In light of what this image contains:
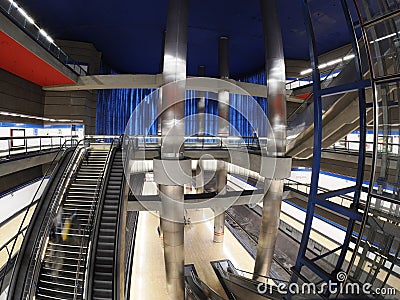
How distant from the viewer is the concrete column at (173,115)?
930cm

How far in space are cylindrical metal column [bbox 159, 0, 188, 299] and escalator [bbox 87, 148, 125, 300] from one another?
2.10 metres

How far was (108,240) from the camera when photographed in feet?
22.4

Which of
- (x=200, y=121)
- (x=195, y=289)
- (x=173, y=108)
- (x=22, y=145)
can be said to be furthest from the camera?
(x=200, y=121)

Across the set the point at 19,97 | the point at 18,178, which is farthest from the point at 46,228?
the point at 19,97

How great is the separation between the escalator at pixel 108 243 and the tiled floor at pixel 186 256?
4.25 m

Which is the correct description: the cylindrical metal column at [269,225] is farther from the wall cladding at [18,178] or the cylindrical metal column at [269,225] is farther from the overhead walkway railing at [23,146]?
the wall cladding at [18,178]

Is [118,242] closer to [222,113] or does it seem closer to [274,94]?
[274,94]

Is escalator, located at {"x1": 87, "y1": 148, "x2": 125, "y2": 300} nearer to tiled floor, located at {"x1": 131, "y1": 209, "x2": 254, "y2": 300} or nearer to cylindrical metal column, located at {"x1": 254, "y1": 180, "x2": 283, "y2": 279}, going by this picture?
tiled floor, located at {"x1": 131, "y1": 209, "x2": 254, "y2": 300}

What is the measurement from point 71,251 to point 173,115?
18.1 feet

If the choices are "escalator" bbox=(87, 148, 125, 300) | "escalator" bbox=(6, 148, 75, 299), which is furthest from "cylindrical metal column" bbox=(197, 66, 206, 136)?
"escalator" bbox=(6, 148, 75, 299)

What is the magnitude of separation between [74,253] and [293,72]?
1991 cm

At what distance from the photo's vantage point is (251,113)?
27750mm

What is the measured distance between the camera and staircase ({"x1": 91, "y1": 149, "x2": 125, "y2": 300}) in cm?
588

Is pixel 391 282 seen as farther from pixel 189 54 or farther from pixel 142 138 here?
pixel 189 54
